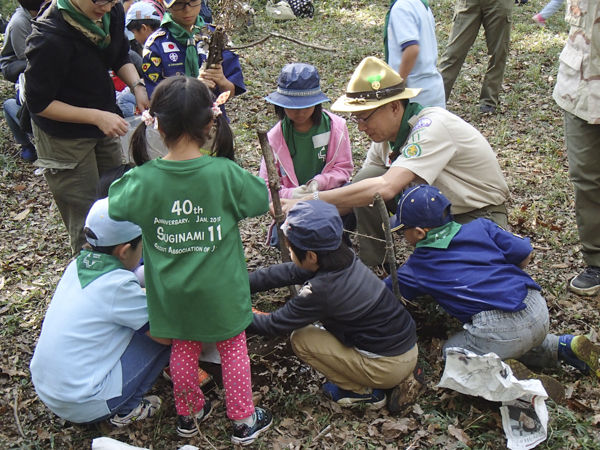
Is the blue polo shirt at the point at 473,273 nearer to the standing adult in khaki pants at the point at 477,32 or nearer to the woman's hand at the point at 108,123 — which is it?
the woman's hand at the point at 108,123

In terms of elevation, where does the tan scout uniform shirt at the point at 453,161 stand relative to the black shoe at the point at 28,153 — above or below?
above

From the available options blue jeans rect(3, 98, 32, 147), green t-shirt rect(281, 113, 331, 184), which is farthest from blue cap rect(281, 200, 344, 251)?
blue jeans rect(3, 98, 32, 147)

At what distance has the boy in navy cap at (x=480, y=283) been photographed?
9.95ft

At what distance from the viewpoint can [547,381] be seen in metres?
2.98

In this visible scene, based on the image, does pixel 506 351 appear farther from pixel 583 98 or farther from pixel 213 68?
pixel 213 68

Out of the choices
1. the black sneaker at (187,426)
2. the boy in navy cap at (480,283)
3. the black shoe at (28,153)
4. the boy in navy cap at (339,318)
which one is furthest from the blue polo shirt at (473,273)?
the black shoe at (28,153)

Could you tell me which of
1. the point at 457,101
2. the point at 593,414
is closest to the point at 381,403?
the point at 593,414

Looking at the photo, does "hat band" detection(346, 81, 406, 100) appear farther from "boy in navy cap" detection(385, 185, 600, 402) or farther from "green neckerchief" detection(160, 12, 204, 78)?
"green neckerchief" detection(160, 12, 204, 78)

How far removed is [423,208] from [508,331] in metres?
0.85

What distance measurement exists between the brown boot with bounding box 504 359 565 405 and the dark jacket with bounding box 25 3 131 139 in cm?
323

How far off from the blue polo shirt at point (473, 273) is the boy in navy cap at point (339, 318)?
0.27m

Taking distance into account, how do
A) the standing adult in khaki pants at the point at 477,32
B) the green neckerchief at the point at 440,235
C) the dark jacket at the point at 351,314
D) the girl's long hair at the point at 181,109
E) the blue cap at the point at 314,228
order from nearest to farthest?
1. the girl's long hair at the point at 181,109
2. the blue cap at the point at 314,228
3. the dark jacket at the point at 351,314
4. the green neckerchief at the point at 440,235
5. the standing adult in khaki pants at the point at 477,32

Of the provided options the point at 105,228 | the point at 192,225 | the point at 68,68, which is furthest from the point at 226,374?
the point at 68,68

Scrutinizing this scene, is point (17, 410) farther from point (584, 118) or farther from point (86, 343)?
point (584, 118)
